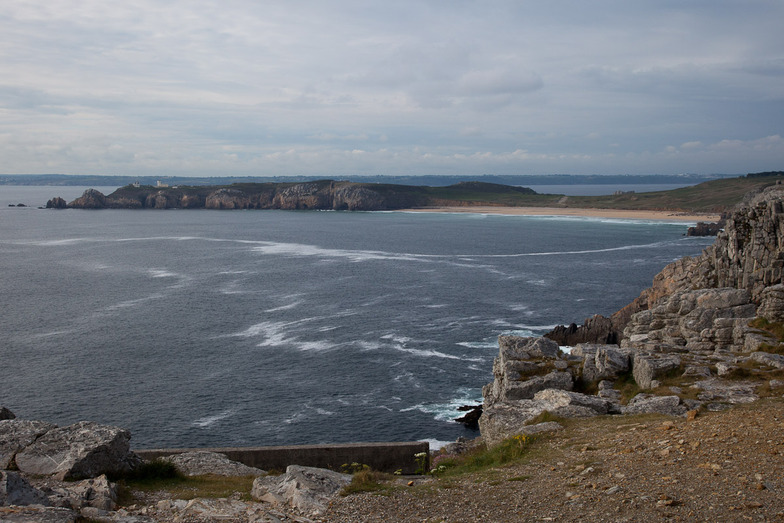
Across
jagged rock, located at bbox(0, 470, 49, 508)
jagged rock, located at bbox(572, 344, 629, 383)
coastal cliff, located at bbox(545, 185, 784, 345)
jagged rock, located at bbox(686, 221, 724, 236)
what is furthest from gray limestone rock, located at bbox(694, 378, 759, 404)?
jagged rock, located at bbox(686, 221, 724, 236)

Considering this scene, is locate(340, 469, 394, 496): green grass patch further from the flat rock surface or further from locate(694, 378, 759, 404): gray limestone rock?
locate(694, 378, 759, 404): gray limestone rock

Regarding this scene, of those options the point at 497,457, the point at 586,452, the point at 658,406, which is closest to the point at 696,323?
the point at 658,406

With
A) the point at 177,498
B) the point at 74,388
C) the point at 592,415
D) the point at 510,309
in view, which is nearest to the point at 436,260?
the point at 510,309

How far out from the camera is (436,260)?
94312 mm

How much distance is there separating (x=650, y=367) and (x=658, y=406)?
3.60 m

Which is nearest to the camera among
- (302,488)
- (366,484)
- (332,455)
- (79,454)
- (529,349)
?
(302,488)

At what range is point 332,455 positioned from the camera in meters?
20.8

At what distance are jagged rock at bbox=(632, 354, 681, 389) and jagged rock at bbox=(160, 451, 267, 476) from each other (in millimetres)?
14101

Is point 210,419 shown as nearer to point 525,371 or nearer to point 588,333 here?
point 525,371

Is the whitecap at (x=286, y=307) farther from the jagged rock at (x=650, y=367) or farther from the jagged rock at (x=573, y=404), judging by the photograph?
the jagged rock at (x=573, y=404)

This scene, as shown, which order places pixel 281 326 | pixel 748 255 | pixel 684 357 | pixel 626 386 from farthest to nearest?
pixel 281 326
pixel 748 255
pixel 684 357
pixel 626 386

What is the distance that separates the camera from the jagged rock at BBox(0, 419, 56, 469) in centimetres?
1494

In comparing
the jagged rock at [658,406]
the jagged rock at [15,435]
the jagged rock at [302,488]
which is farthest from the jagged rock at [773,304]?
the jagged rock at [15,435]

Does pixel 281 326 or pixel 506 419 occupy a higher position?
pixel 506 419
